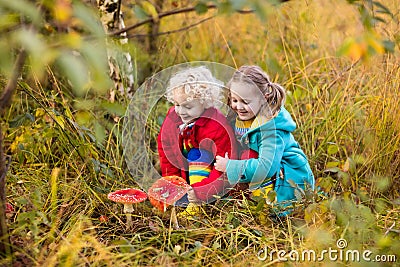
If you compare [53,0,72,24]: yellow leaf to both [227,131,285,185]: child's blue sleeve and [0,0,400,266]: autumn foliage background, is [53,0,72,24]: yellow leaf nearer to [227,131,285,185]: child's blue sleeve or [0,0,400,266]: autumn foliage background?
[0,0,400,266]: autumn foliage background

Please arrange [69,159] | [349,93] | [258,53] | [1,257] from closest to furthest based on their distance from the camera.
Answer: [1,257] < [69,159] < [349,93] < [258,53]

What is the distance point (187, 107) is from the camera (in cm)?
266

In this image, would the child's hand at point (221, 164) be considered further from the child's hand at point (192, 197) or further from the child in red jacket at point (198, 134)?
the child's hand at point (192, 197)

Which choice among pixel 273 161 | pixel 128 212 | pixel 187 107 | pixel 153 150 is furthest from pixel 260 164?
pixel 153 150

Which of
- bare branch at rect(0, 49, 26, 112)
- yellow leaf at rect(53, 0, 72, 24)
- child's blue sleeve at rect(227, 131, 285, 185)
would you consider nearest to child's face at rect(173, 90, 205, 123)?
child's blue sleeve at rect(227, 131, 285, 185)

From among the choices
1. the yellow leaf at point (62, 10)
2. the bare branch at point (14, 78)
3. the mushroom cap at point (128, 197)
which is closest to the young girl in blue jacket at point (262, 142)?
the mushroom cap at point (128, 197)

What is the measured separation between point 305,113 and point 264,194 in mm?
1129

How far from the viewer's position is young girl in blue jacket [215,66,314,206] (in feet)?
8.68

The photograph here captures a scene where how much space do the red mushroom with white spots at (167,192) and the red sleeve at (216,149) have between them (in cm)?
10

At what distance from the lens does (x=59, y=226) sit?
7.99 ft

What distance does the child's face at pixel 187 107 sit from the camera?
2.65m

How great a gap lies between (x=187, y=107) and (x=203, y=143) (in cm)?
19

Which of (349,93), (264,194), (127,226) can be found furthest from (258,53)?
(127,226)

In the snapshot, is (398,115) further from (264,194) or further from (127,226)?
(127,226)
